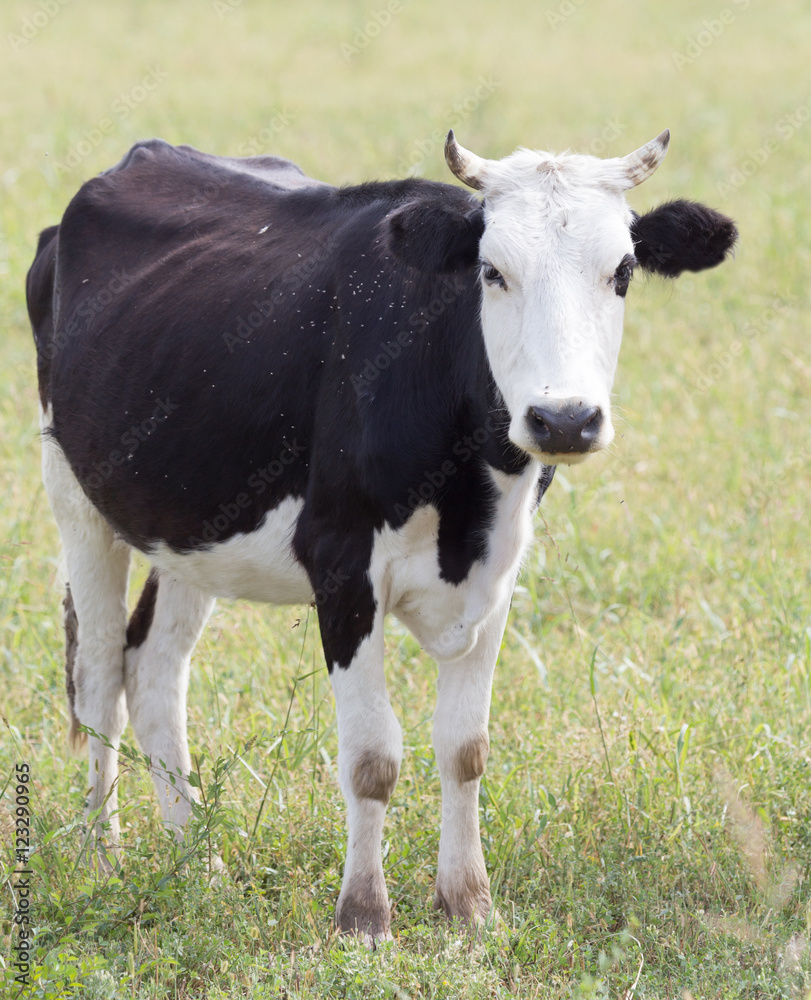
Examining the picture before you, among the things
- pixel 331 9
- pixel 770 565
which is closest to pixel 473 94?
pixel 331 9

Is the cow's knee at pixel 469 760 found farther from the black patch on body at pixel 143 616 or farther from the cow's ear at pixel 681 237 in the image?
the cow's ear at pixel 681 237

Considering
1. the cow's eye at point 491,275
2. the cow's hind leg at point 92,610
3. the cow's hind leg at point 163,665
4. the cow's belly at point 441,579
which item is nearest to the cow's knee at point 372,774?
the cow's belly at point 441,579

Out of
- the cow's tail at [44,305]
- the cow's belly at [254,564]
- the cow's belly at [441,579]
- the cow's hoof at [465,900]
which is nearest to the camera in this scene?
the cow's belly at [441,579]

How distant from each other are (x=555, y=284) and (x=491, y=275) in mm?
240

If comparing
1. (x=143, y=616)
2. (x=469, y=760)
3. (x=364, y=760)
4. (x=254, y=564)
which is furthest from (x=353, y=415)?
(x=143, y=616)

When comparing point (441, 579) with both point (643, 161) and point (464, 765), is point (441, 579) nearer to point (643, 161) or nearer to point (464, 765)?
point (464, 765)

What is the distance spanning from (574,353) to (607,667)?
242cm

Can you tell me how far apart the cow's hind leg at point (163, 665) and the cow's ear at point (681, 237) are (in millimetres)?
2104

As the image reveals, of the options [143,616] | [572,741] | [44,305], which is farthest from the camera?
[44,305]

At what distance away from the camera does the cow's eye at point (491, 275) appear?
11.4ft

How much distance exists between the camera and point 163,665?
4738 millimetres

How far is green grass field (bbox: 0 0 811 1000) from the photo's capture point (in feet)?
11.7

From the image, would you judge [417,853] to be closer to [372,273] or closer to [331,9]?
[372,273]

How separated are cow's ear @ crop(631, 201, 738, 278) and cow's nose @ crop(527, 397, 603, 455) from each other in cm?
89
